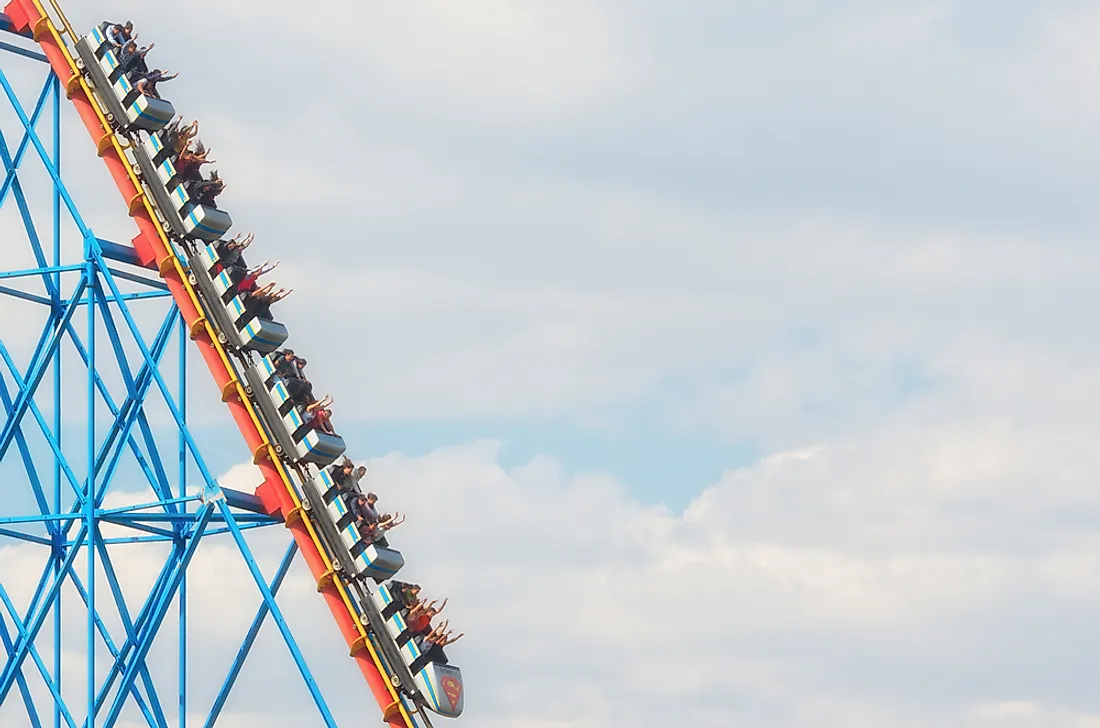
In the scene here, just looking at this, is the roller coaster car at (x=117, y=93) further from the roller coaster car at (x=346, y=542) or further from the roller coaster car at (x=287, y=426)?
the roller coaster car at (x=346, y=542)

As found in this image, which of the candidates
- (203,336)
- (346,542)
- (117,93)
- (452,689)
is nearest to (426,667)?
(452,689)

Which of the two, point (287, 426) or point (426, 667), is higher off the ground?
point (287, 426)

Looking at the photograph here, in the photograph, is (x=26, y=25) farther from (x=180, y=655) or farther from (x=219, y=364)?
(x=180, y=655)

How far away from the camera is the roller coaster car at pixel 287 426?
3197 centimetres

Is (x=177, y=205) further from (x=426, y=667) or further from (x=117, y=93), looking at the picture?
(x=426, y=667)

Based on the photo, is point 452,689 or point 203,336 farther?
point 203,336

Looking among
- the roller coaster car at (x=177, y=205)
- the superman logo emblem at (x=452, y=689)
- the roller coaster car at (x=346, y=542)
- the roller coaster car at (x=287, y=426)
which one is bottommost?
the superman logo emblem at (x=452, y=689)

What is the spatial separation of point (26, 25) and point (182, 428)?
555 centimetres

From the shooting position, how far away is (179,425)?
32.2 m

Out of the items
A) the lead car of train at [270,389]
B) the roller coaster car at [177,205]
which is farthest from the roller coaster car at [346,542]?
the roller coaster car at [177,205]

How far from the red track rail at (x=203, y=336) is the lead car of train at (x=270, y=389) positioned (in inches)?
6.1

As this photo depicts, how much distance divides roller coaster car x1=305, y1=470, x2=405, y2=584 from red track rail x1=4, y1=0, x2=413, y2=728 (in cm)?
23

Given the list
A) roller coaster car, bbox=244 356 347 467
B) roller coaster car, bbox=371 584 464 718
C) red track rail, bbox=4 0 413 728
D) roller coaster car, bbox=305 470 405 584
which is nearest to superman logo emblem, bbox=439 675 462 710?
roller coaster car, bbox=371 584 464 718

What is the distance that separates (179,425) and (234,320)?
4.66 ft
